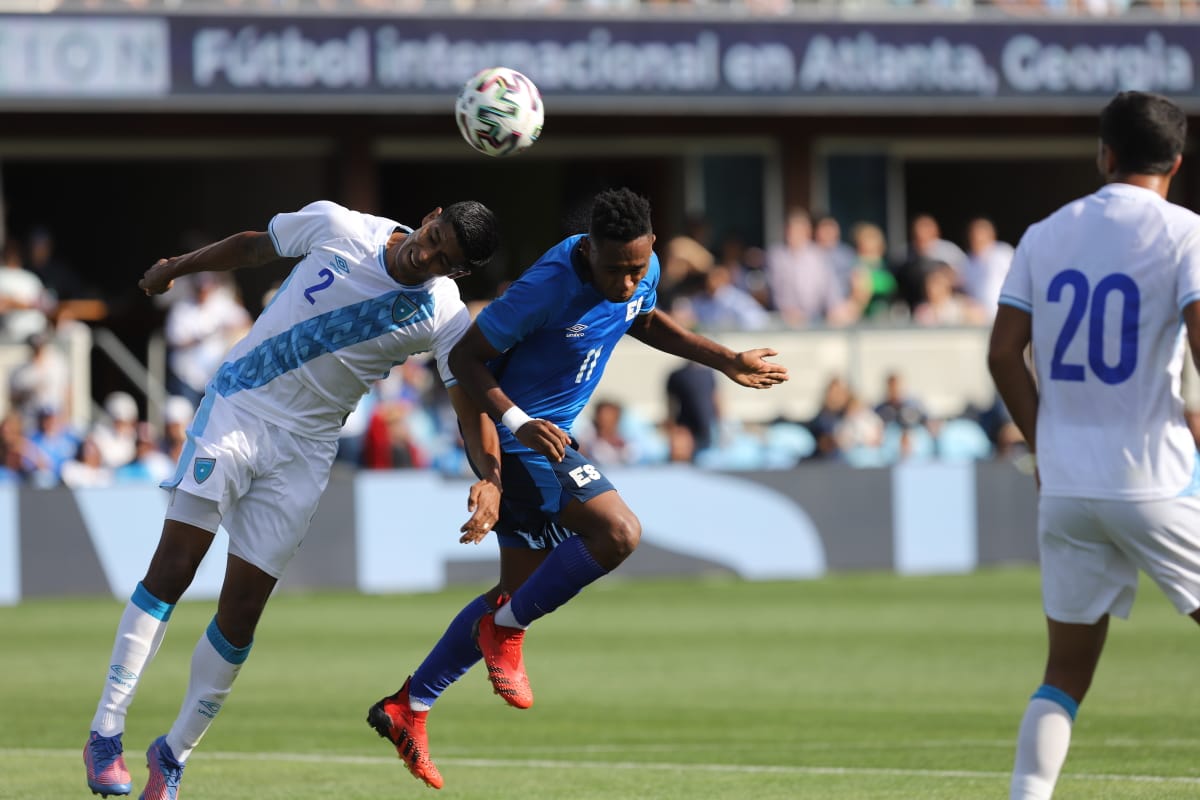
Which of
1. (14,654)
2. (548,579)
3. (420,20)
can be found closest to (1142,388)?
(548,579)

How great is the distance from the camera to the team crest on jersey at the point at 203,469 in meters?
6.64

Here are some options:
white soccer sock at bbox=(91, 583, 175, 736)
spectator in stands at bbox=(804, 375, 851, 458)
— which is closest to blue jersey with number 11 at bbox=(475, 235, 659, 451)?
white soccer sock at bbox=(91, 583, 175, 736)

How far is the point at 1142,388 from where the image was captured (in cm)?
531

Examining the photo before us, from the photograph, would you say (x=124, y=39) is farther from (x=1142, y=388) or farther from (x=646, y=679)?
(x=1142, y=388)

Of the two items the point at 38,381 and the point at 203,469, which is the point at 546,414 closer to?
the point at 203,469

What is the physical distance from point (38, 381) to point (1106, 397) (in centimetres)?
1407

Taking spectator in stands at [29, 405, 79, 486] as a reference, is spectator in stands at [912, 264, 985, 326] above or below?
above

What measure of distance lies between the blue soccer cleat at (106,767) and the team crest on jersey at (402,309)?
183cm

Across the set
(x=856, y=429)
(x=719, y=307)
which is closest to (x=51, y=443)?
(x=719, y=307)

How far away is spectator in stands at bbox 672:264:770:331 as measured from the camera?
19969 millimetres

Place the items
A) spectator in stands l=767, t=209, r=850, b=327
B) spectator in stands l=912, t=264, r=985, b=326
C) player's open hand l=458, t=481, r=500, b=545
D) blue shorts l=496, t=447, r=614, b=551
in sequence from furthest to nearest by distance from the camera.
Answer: spectator in stands l=767, t=209, r=850, b=327 → spectator in stands l=912, t=264, r=985, b=326 → blue shorts l=496, t=447, r=614, b=551 → player's open hand l=458, t=481, r=500, b=545

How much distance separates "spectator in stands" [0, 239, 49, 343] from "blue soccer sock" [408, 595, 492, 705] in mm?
12150

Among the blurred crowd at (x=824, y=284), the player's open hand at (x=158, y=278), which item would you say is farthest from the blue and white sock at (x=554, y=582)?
the blurred crowd at (x=824, y=284)

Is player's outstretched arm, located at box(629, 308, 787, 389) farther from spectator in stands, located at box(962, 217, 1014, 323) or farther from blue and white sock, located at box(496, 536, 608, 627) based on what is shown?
spectator in stands, located at box(962, 217, 1014, 323)
